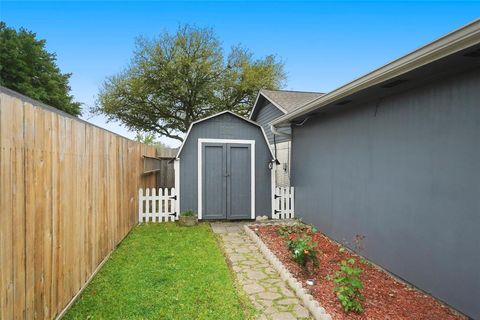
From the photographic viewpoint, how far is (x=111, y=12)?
1048 cm

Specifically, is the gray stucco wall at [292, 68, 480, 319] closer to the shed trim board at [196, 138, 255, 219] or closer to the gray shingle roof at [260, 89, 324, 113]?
the shed trim board at [196, 138, 255, 219]

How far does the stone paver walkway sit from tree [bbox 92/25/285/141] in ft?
45.6

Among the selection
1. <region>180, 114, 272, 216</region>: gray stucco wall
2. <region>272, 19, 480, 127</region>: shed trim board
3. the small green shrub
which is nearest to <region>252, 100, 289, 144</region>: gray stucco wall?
<region>180, 114, 272, 216</region>: gray stucco wall

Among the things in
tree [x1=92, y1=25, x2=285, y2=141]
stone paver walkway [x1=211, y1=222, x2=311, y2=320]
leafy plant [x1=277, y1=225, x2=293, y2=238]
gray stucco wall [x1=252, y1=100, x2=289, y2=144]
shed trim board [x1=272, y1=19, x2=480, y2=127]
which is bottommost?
stone paver walkway [x1=211, y1=222, x2=311, y2=320]

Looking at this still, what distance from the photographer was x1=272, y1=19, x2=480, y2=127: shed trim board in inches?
93.7

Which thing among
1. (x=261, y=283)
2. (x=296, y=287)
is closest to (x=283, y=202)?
(x=261, y=283)

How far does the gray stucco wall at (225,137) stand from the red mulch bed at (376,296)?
3020mm

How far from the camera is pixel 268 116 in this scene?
1098 centimetres

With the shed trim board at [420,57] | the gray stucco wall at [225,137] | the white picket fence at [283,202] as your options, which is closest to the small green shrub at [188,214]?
the gray stucco wall at [225,137]

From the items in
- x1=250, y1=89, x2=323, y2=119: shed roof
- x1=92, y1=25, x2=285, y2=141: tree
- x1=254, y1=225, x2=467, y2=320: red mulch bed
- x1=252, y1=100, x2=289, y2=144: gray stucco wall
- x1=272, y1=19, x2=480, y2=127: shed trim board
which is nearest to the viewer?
x1=272, y1=19, x2=480, y2=127: shed trim board

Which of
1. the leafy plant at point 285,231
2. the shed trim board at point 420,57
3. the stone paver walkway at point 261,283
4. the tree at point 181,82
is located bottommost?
the stone paver walkway at point 261,283

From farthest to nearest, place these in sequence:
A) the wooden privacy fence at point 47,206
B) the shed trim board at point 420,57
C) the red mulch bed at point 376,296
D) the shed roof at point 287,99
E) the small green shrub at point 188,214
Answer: the shed roof at point 287,99
the small green shrub at point 188,214
the red mulch bed at point 376,296
the shed trim board at point 420,57
the wooden privacy fence at point 47,206

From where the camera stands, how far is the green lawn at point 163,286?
301 cm

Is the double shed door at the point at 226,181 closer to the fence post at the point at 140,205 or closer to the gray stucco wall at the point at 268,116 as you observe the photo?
the fence post at the point at 140,205
